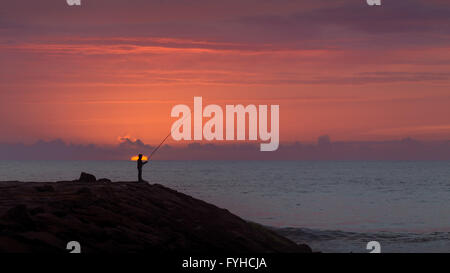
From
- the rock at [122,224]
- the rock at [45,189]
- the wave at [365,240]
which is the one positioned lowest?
the wave at [365,240]

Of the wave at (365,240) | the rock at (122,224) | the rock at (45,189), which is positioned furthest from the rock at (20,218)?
the wave at (365,240)

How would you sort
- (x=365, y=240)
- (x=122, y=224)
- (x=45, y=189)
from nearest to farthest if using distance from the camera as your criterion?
(x=122, y=224)
(x=45, y=189)
(x=365, y=240)

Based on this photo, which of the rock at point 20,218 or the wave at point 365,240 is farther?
the wave at point 365,240

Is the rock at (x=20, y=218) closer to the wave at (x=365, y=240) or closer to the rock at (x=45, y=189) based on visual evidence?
the rock at (x=45, y=189)

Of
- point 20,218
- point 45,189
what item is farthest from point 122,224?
point 45,189

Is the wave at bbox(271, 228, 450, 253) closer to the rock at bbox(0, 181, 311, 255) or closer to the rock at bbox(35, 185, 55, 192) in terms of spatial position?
the rock at bbox(0, 181, 311, 255)

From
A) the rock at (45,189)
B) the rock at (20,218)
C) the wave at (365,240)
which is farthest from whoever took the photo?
the wave at (365,240)

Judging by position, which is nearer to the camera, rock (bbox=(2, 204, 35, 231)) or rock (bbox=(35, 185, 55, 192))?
rock (bbox=(2, 204, 35, 231))

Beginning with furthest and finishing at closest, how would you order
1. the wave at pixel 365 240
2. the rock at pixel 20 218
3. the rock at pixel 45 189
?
the wave at pixel 365 240 < the rock at pixel 45 189 < the rock at pixel 20 218

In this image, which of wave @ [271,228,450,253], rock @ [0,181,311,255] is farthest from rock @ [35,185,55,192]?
wave @ [271,228,450,253]

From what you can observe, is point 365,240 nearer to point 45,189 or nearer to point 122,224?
point 45,189

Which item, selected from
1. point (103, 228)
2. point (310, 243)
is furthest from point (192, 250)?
point (310, 243)

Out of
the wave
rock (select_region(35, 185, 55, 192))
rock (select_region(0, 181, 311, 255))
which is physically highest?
rock (select_region(35, 185, 55, 192))

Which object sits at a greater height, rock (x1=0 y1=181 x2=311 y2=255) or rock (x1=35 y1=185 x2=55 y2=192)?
rock (x1=35 y1=185 x2=55 y2=192)
